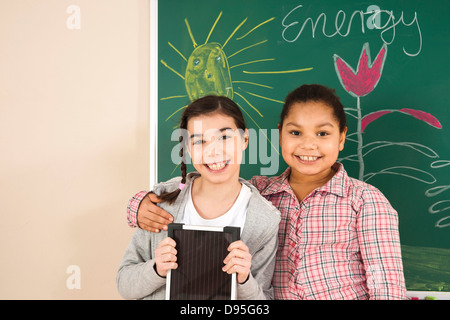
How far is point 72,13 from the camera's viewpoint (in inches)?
70.2

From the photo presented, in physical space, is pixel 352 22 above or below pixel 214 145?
above

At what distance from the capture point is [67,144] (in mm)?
1795

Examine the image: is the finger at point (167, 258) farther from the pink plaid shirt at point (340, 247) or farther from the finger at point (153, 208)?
the pink plaid shirt at point (340, 247)

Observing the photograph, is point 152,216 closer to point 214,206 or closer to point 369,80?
point 214,206

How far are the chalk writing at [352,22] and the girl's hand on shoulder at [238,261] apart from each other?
94cm

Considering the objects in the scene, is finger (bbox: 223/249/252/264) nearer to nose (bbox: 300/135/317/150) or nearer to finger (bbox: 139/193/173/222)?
finger (bbox: 139/193/173/222)

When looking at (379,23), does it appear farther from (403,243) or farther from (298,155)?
(403,243)

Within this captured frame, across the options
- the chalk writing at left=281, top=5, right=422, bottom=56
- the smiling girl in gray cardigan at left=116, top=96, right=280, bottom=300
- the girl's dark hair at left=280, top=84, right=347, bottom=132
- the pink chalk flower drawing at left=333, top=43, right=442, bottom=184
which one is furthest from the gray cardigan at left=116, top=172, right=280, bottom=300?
the chalk writing at left=281, top=5, right=422, bottom=56

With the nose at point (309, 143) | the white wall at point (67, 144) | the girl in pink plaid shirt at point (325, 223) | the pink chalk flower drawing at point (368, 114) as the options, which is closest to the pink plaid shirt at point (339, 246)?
the girl in pink plaid shirt at point (325, 223)

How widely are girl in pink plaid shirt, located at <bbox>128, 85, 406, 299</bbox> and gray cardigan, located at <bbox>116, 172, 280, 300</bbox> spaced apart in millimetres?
63

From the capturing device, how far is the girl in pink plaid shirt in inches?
48.4

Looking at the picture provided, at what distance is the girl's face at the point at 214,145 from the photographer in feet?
3.93

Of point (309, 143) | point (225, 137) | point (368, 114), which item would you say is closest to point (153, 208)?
point (225, 137)

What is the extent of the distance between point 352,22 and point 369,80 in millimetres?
250
